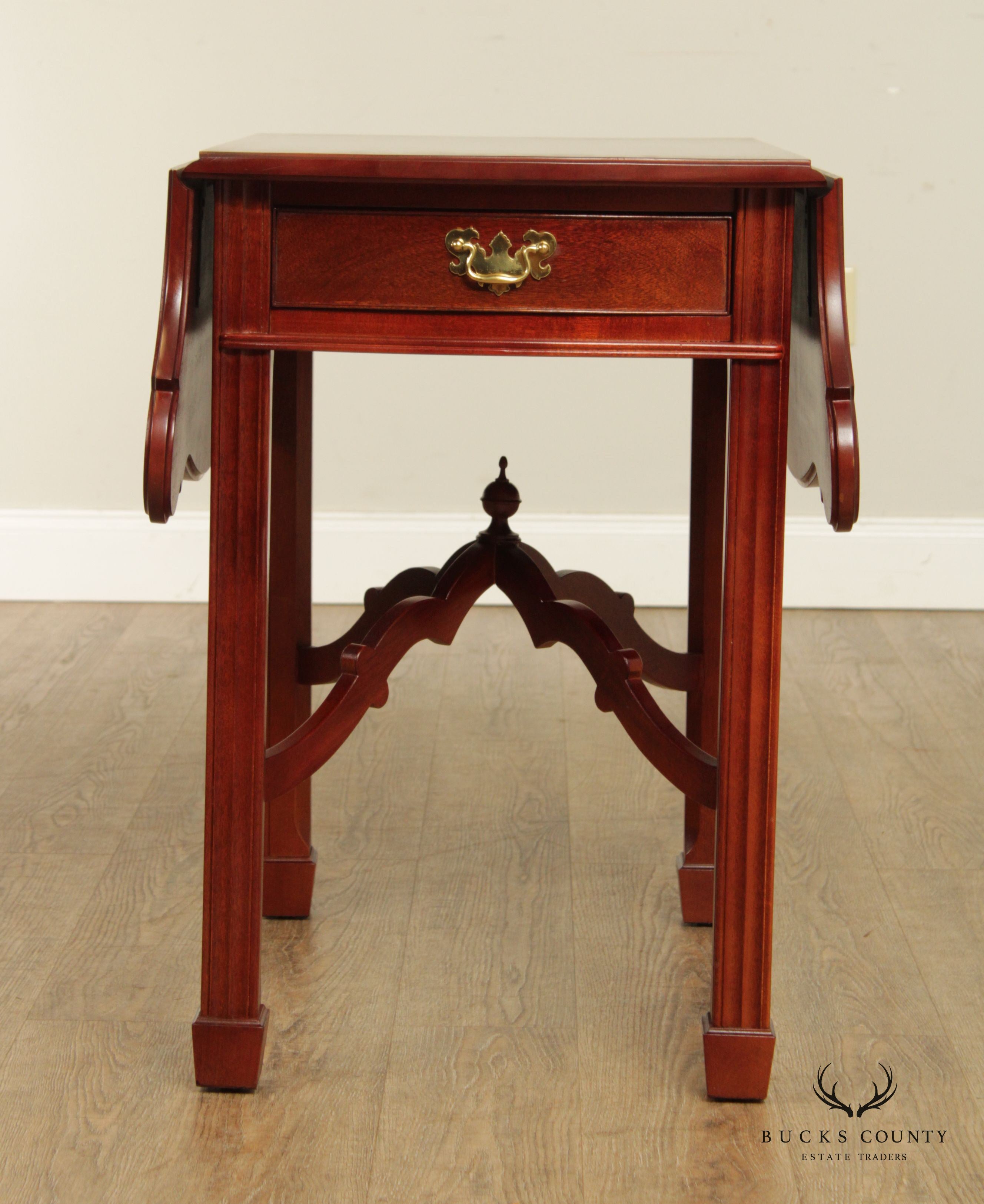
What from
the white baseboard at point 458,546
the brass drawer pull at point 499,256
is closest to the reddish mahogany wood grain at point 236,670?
the brass drawer pull at point 499,256

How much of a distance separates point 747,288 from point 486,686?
1310mm

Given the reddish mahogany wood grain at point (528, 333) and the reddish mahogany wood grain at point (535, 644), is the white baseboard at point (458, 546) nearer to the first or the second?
the reddish mahogany wood grain at point (535, 644)

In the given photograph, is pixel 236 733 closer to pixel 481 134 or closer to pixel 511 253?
pixel 511 253

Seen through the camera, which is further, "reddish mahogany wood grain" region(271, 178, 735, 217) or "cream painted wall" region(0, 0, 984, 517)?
"cream painted wall" region(0, 0, 984, 517)

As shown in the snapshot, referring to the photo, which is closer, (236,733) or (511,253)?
(511,253)

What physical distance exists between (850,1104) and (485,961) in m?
0.40

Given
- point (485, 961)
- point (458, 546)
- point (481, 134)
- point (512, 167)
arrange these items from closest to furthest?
point (512, 167) → point (485, 961) → point (481, 134) → point (458, 546)

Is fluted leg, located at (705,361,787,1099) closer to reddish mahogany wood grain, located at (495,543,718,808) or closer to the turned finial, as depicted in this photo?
reddish mahogany wood grain, located at (495,543,718,808)

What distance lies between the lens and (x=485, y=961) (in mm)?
1454

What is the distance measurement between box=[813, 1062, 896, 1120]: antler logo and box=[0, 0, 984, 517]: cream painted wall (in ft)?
5.35

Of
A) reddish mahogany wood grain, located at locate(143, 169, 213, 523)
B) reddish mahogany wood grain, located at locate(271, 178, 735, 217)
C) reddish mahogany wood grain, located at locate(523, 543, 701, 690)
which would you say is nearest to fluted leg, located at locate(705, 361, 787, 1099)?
reddish mahogany wood grain, located at locate(271, 178, 735, 217)

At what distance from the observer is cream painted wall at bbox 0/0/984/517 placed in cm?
259

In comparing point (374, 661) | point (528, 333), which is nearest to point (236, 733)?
point (374, 661)

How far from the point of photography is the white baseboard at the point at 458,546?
9.04ft
